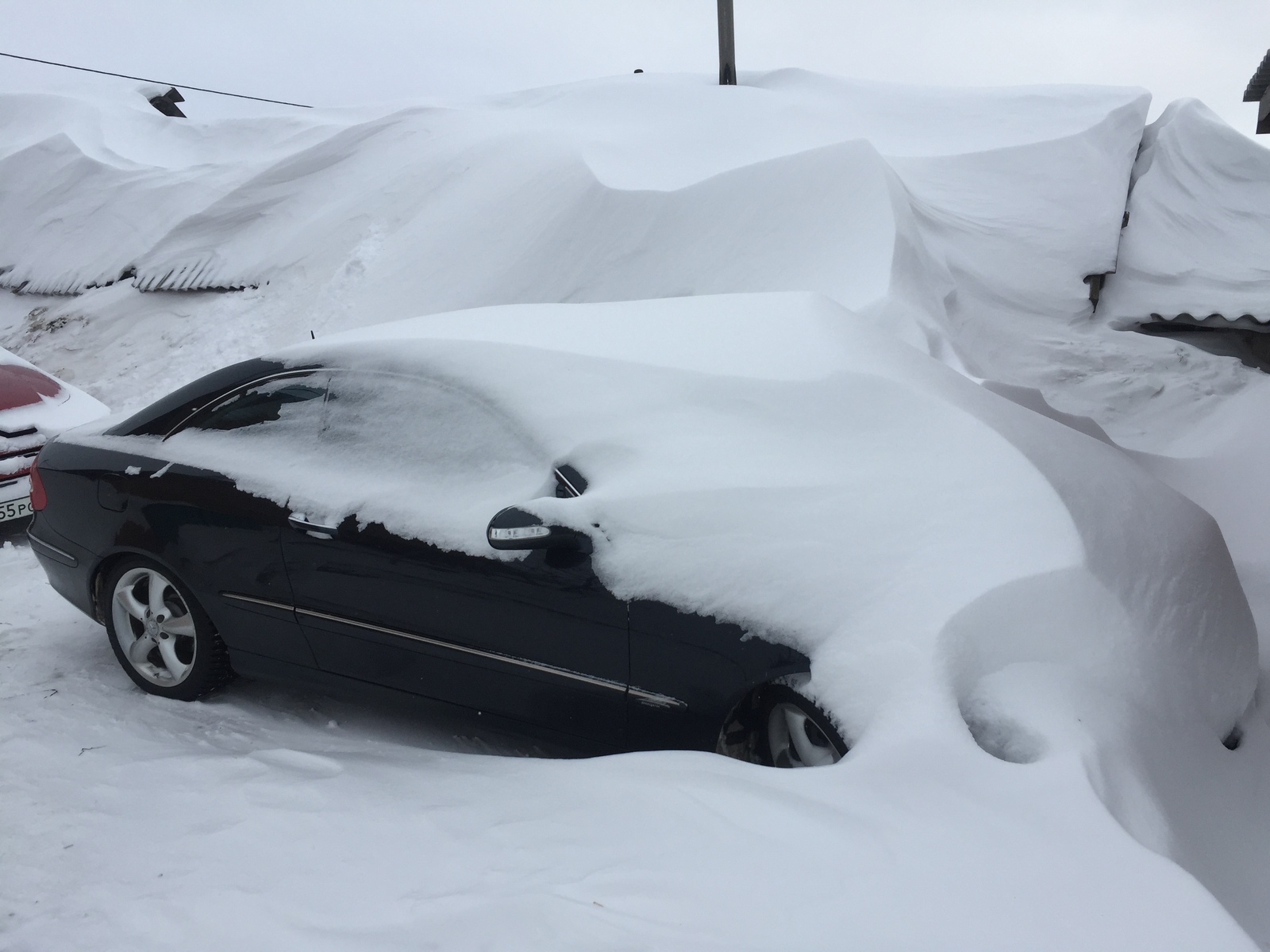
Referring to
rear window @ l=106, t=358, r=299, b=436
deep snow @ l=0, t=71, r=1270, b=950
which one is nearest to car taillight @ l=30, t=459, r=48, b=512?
rear window @ l=106, t=358, r=299, b=436

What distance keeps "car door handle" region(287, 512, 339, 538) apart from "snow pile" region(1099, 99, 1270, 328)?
23.9 ft

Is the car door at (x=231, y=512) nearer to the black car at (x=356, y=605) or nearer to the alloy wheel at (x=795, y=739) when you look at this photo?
the black car at (x=356, y=605)

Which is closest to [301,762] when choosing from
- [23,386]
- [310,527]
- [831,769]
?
[310,527]

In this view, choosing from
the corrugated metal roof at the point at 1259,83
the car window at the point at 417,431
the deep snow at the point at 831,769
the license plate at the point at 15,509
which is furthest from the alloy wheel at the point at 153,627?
the corrugated metal roof at the point at 1259,83

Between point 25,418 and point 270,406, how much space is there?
9.03 ft

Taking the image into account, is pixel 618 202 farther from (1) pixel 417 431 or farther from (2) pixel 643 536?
(2) pixel 643 536

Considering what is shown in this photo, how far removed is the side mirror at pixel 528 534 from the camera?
8.01 ft

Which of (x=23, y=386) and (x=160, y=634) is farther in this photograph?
(x=23, y=386)

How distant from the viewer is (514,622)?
2.59m

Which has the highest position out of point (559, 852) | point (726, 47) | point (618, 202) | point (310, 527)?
point (726, 47)

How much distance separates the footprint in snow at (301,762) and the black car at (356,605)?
0.83 feet

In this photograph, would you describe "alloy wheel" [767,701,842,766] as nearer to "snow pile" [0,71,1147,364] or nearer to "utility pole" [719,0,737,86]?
"snow pile" [0,71,1147,364]

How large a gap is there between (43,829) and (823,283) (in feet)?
17.7

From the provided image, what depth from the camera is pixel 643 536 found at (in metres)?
2.44
